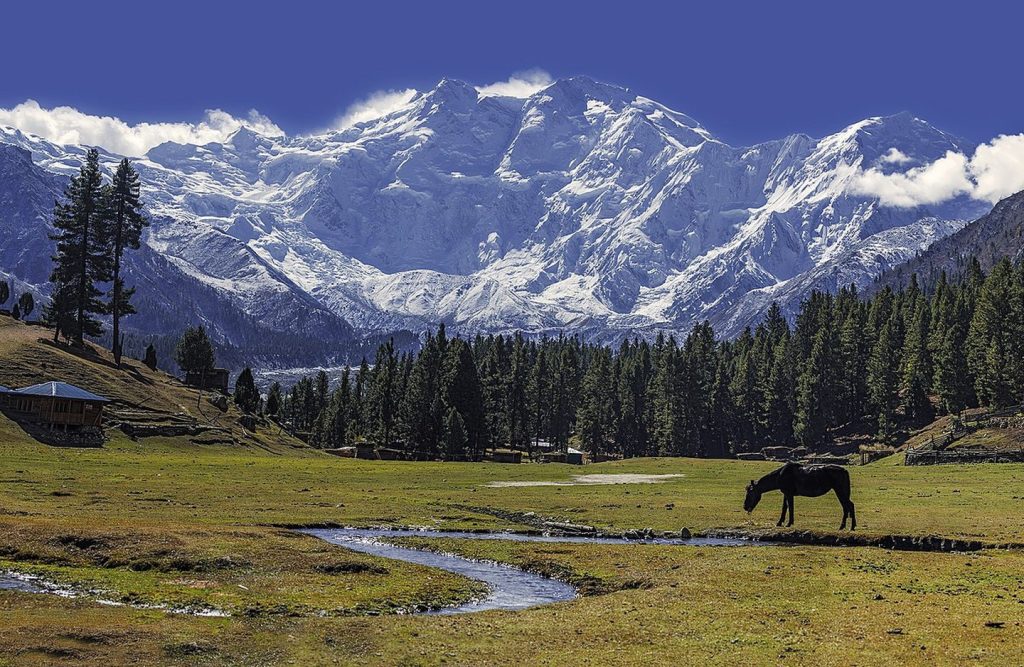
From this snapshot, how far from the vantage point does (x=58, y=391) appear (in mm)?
107375

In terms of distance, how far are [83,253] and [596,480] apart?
86.2 metres

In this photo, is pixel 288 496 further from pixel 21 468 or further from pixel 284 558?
pixel 284 558

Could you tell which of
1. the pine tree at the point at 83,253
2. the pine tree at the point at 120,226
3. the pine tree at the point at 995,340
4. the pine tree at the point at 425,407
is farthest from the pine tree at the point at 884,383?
the pine tree at the point at 83,253

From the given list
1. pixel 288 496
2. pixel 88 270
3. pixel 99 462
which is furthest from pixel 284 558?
pixel 88 270

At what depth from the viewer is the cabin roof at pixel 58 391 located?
4205 inches

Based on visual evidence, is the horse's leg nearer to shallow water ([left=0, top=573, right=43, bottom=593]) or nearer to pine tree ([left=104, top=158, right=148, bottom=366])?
shallow water ([left=0, top=573, right=43, bottom=593])

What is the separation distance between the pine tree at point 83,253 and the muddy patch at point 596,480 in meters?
77.6

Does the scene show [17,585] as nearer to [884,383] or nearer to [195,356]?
[195,356]

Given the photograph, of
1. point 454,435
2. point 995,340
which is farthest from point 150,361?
point 995,340

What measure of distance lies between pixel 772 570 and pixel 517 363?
5868 inches

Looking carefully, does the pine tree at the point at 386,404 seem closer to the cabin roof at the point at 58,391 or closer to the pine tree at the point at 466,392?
the pine tree at the point at 466,392

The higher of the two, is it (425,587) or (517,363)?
(517,363)

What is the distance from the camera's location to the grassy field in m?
24.9

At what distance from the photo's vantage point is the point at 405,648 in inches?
1007
